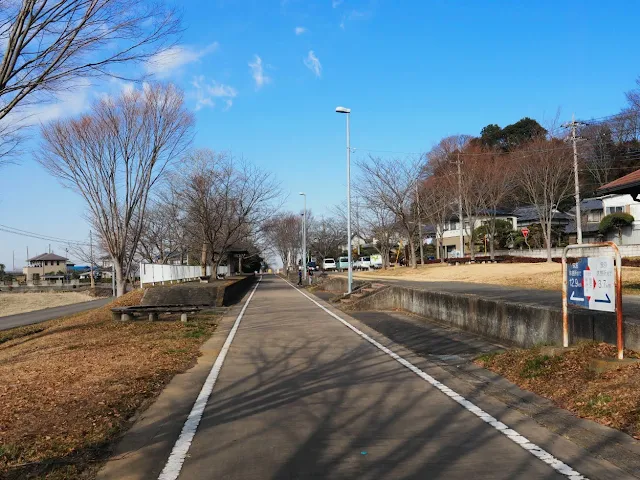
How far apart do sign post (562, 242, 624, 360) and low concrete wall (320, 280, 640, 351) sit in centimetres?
29

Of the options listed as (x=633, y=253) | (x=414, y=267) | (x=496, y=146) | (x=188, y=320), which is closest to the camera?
(x=188, y=320)

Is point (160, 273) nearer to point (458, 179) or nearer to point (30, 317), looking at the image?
point (30, 317)

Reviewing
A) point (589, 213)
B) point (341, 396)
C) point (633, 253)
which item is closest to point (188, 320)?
point (341, 396)

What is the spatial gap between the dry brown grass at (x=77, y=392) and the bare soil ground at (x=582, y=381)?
527cm

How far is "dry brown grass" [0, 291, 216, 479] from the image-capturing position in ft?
16.1

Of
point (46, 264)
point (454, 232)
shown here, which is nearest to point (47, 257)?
point (46, 264)

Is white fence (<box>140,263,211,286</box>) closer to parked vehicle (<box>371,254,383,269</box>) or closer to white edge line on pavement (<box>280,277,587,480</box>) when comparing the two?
white edge line on pavement (<box>280,277,587,480</box>)

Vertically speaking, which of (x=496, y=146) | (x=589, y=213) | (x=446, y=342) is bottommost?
(x=446, y=342)

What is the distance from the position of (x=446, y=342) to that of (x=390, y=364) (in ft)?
9.88

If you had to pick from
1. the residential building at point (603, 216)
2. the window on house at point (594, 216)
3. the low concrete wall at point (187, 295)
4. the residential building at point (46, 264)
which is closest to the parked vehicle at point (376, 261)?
the residential building at point (603, 216)

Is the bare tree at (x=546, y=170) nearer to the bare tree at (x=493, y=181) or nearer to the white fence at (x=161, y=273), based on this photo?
the bare tree at (x=493, y=181)

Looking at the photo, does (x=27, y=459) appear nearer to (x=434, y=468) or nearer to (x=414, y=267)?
(x=434, y=468)

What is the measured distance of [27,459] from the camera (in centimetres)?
480

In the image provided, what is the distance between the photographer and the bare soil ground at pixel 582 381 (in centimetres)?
592
